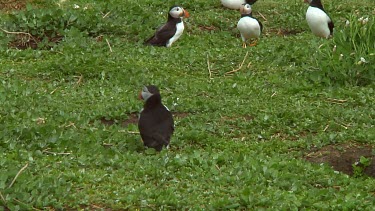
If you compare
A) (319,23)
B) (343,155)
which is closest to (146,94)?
(343,155)

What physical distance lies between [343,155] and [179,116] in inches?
73.6

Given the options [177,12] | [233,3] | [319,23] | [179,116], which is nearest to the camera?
[179,116]

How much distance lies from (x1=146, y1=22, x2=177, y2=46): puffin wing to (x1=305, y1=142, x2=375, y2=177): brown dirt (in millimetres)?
4515

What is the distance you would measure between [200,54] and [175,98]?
2.20 metres

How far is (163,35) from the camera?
498 inches

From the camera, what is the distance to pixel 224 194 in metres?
6.86

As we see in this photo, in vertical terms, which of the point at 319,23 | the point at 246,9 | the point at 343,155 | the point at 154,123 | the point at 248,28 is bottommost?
the point at 246,9

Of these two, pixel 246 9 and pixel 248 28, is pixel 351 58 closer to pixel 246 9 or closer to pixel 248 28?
pixel 248 28

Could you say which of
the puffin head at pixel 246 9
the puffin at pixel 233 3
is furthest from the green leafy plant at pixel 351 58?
the puffin at pixel 233 3

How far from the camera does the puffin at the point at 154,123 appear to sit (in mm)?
8062

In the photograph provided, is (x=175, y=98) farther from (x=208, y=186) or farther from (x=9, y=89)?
(x=208, y=186)

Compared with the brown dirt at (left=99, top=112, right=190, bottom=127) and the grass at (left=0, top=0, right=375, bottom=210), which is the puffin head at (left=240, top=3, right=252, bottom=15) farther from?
the brown dirt at (left=99, top=112, right=190, bottom=127)

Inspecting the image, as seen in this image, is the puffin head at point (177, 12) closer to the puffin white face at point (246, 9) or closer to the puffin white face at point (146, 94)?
the puffin white face at point (246, 9)

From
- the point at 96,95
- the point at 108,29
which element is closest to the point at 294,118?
the point at 96,95
